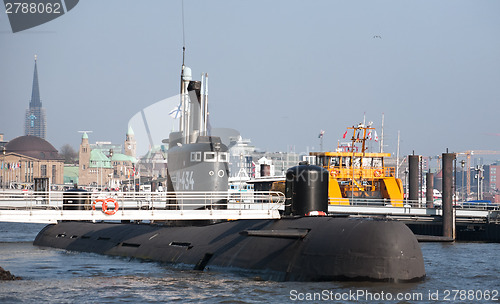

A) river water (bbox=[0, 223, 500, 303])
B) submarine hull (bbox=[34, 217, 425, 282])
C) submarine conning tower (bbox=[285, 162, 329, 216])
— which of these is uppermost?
submarine conning tower (bbox=[285, 162, 329, 216])

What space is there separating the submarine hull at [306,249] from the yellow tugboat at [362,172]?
102 feet

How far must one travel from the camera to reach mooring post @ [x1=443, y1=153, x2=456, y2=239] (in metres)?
46.9

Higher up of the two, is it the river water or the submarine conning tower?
the submarine conning tower

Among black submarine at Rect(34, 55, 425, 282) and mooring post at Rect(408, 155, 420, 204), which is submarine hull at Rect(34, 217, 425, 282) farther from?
mooring post at Rect(408, 155, 420, 204)

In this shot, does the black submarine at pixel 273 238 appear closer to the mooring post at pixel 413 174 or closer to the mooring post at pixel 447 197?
the mooring post at pixel 447 197

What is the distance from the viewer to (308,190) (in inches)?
1020

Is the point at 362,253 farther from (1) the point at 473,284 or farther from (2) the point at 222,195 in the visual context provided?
(2) the point at 222,195

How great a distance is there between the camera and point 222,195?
28.8 m

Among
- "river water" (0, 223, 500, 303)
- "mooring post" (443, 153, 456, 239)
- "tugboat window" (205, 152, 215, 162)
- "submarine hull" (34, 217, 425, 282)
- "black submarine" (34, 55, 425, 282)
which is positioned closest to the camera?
"river water" (0, 223, 500, 303)

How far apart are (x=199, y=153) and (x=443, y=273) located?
34.0 feet

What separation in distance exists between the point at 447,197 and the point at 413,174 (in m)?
8.68

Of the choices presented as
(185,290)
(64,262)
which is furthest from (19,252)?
(185,290)

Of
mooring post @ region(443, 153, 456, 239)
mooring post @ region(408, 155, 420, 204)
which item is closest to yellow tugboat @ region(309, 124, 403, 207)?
mooring post @ region(408, 155, 420, 204)

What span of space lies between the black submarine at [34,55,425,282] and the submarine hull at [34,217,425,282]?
0.03 meters
